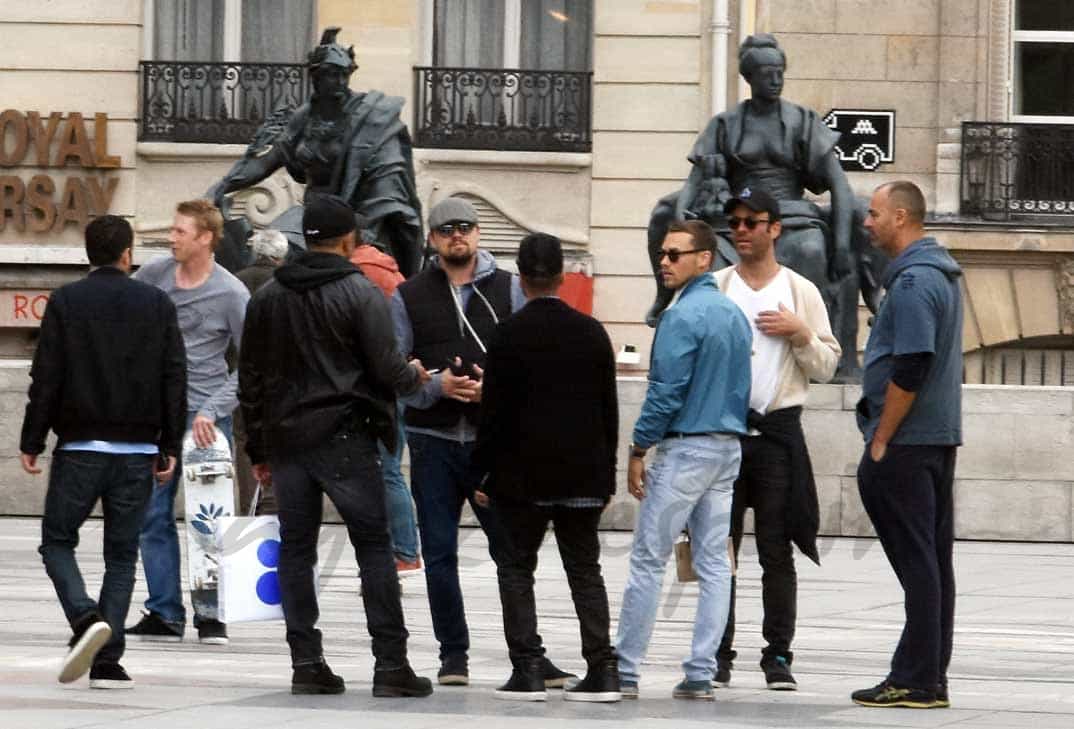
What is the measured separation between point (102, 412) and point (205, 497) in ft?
6.01

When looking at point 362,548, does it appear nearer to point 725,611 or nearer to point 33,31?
point 725,611

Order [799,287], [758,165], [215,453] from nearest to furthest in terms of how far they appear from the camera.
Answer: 1. [799,287]
2. [215,453]
3. [758,165]

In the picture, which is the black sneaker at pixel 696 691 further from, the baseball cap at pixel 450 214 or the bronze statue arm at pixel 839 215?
the bronze statue arm at pixel 839 215

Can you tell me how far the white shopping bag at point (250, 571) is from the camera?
975cm

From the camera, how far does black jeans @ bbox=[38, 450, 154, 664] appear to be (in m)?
9.77

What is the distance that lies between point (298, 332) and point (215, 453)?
2.07 metres

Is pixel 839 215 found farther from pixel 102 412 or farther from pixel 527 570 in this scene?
pixel 102 412

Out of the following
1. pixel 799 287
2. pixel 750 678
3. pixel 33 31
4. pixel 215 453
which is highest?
pixel 33 31

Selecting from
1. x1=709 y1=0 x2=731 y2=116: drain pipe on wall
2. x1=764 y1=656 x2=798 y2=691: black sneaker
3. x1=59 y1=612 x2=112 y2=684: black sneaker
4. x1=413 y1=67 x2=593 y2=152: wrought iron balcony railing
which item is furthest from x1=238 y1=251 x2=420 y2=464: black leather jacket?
x1=413 y1=67 x2=593 y2=152: wrought iron balcony railing

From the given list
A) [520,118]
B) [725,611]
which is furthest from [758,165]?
[520,118]

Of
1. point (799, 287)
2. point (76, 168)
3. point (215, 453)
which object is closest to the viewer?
point (799, 287)

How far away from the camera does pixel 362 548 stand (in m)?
9.61

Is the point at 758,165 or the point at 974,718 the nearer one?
the point at 974,718

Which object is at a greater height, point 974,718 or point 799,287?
point 799,287
